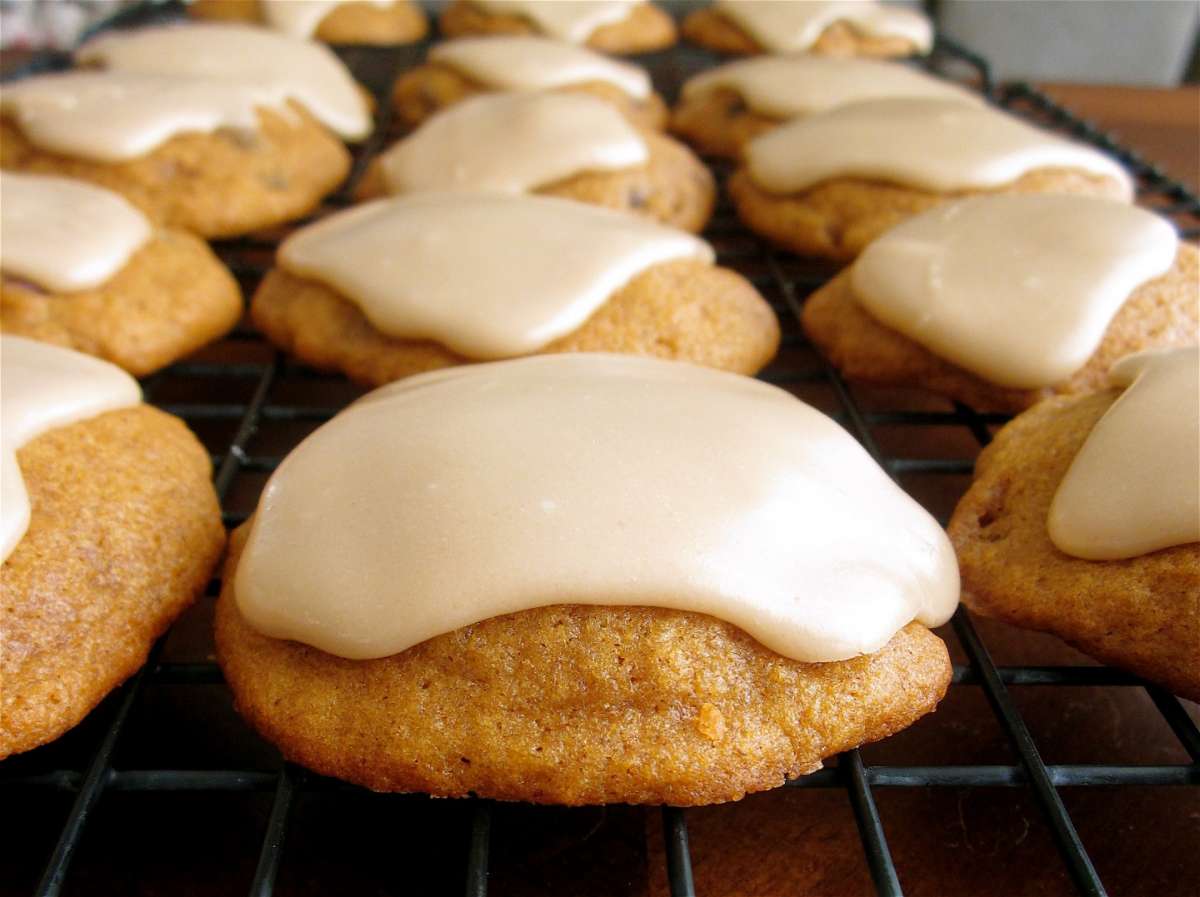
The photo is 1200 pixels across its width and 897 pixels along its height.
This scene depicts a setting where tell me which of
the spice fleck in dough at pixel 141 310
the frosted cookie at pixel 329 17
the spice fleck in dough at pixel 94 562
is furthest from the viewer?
the frosted cookie at pixel 329 17

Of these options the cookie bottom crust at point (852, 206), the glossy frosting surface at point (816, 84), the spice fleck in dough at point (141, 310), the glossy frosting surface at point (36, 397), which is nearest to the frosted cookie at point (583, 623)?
the glossy frosting surface at point (36, 397)

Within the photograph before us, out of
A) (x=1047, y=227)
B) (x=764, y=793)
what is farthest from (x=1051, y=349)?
(x=764, y=793)

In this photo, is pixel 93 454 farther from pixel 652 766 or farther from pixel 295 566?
pixel 652 766

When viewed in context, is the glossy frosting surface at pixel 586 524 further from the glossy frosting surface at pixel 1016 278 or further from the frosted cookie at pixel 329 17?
the frosted cookie at pixel 329 17

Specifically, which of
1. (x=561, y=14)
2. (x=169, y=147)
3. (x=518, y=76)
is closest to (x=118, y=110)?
(x=169, y=147)

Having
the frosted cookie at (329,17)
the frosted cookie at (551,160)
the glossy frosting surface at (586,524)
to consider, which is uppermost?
the glossy frosting surface at (586,524)

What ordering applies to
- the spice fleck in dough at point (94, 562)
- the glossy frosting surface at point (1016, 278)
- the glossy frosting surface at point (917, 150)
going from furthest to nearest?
the glossy frosting surface at point (917, 150) → the glossy frosting surface at point (1016, 278) → the spice fleck in dough at point (94, 562)

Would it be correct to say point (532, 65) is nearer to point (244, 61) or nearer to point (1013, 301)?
point (244, 61)

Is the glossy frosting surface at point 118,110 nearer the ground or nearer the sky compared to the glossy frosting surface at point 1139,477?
nearer the ground
